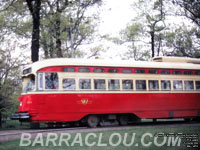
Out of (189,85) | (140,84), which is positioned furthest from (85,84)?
(189,85)

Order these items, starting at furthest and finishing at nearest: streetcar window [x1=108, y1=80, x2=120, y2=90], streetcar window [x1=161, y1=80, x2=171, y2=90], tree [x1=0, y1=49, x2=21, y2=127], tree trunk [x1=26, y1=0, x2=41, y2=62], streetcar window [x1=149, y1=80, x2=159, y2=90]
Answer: tree trunk [x1=26, y1=0, x2=41, y2=62], tree [x1=0, y1=49, x2=21, y2=127], streetcar window [x1=161, y1=80, x2=171, y2=90], streetcar window [x1=149, y1=80, x2=159, y2=90], streetcar window [x1=108, y1=80, x2=120, y2=90]

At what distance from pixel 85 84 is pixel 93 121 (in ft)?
6.69

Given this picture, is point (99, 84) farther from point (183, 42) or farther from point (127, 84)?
point (183, 42)

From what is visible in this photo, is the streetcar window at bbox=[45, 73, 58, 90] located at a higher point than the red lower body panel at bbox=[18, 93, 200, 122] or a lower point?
higher

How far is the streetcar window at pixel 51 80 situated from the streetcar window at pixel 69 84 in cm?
45

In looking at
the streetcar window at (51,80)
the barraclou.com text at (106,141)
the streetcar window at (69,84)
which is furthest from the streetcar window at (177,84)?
the barraclou.com text at (106,141)

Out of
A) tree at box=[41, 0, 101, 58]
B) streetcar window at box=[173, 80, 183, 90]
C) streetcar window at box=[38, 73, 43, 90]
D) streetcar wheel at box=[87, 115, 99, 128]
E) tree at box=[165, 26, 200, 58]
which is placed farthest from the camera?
tree at box=[165, 26, 200, 58]

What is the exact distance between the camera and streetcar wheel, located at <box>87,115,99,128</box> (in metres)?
15.7

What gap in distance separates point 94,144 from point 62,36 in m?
15.8

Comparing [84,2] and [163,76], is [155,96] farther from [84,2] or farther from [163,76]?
[84,2]

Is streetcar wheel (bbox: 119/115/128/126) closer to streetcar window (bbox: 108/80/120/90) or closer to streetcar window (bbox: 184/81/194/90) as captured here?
streetcar window (bbox: 108/80/120/90)

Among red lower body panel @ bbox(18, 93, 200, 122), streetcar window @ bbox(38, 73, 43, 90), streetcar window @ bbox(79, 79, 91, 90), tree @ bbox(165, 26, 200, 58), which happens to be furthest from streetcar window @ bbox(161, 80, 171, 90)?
tree @ bbox(165, 26, 200, 58)

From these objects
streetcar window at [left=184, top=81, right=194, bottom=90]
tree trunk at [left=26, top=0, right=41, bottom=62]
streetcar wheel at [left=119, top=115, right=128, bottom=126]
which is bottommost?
streetcar wheel at [left=119, top=115, right=128, bottom=126]

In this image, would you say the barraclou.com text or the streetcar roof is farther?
the streetcar roof
